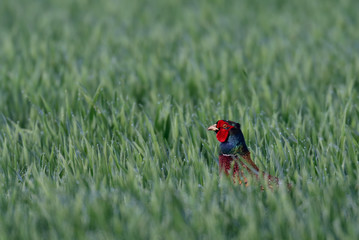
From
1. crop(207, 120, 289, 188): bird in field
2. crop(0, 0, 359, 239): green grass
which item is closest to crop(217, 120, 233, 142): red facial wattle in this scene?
crop(207, 120, 289, 188): bird in field

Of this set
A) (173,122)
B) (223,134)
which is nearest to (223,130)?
(223,134)

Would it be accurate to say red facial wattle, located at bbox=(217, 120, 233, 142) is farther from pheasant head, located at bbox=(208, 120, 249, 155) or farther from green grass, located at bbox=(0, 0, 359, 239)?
green grass, located at bbox=(0, 0, 359, 239)

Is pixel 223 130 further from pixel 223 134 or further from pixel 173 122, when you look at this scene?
pixel 173 122

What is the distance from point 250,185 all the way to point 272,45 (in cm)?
331

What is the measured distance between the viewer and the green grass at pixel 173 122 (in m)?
2.26

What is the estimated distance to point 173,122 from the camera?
3404 mm

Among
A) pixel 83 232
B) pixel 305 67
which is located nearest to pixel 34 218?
pixel 83 232

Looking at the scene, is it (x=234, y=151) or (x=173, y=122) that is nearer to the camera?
(x=234, y=151)

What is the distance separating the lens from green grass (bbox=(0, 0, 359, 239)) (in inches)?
88.9

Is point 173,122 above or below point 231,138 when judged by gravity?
above

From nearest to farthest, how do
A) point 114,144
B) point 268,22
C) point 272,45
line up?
point 114,144 → point 272,45 → point 268,22

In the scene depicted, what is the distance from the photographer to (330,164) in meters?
2.75

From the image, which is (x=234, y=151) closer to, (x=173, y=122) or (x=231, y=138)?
(x=231, y=138)

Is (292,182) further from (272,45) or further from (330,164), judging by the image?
(272,45)
